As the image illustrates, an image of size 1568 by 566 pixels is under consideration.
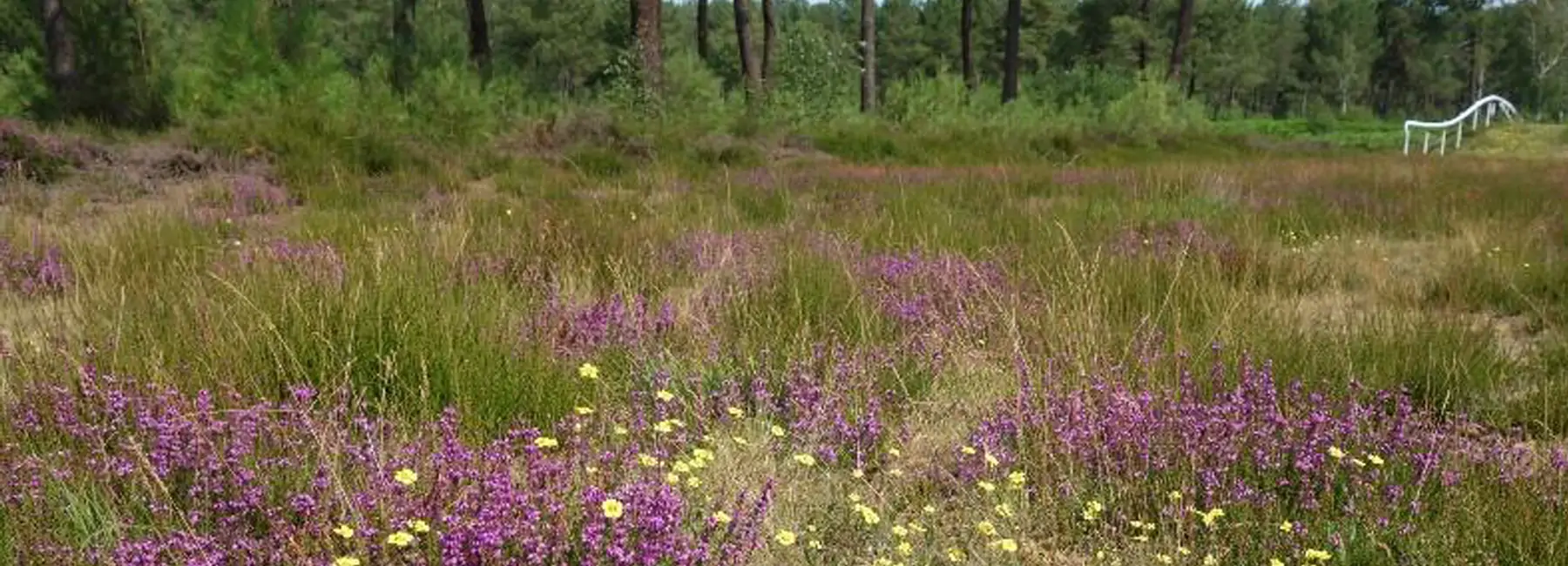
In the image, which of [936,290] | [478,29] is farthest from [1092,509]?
[478,29]

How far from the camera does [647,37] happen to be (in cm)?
1684

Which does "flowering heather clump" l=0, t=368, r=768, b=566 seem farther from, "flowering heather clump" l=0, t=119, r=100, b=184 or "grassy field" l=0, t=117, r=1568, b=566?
"flowering heather clump" l=0, t=119, r=100, b=184

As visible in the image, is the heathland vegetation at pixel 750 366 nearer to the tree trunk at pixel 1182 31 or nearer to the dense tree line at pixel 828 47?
the dense tree line at pixel 828 47

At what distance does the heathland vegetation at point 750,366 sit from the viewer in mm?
2434

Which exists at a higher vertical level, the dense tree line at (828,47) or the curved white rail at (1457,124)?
the dense tree line at (828,47)

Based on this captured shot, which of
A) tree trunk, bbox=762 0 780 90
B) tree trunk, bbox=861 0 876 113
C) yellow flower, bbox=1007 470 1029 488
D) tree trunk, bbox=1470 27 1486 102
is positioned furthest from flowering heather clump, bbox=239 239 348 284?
tree trunk, bbox=1470 27 1486 102

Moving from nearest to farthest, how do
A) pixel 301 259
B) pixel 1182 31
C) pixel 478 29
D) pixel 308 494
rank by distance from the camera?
pixel 308 494
pixel 301 259
pixel 478 29
pixel 1182 31

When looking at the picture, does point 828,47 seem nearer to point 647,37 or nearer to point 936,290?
point 647,37

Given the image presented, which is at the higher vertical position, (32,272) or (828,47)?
(828,47)

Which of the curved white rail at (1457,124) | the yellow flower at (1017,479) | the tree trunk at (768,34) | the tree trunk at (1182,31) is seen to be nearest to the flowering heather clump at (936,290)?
the yellow flower at (1017,479)

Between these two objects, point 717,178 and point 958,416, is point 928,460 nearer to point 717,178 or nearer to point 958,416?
point 958,416

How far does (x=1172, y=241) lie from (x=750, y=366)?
4612 mm

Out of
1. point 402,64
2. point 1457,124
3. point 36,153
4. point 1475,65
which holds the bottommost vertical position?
point 1457,124

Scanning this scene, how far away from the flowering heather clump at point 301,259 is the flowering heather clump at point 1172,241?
4.39 metres
